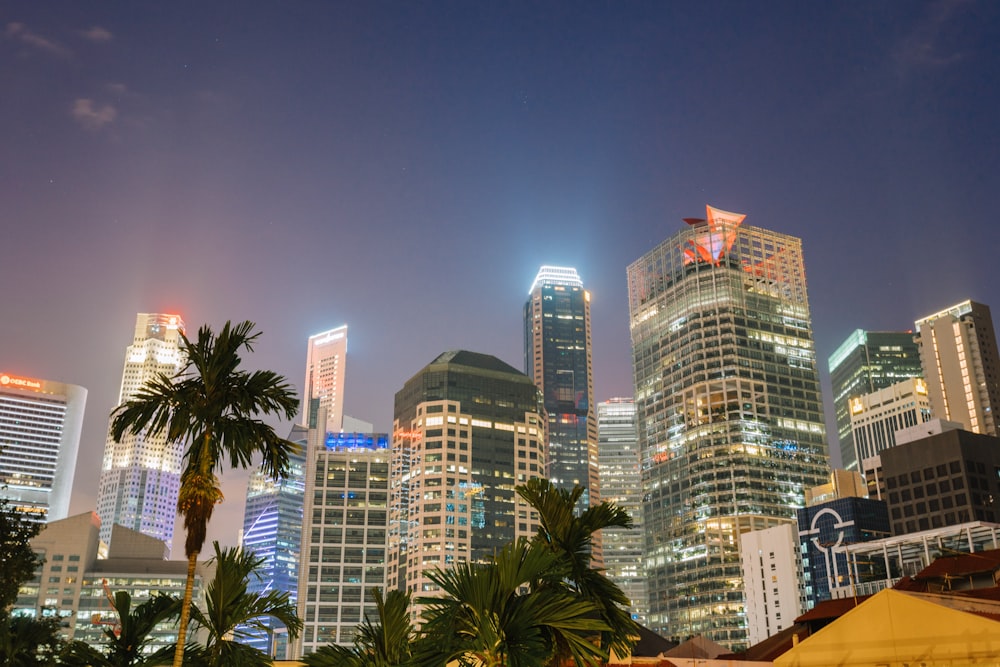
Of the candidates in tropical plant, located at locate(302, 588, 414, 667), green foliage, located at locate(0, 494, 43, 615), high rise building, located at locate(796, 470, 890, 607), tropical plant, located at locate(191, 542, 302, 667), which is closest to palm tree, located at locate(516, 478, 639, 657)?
tropical plant, located at locate(302, 588, 414, 667)

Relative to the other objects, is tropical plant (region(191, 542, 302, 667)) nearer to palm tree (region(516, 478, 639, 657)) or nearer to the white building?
palm tree (region(516, 478, 639, 657))

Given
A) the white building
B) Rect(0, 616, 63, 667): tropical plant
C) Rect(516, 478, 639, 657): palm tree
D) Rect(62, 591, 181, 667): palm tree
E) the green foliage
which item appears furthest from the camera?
the white building

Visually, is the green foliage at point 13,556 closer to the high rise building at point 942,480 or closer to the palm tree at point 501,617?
the palm tree at point 501,617

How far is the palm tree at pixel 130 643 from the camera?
18.4m

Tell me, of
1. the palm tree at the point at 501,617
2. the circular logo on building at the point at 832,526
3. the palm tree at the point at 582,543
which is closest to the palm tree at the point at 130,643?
the palm tree at the point at 501,617

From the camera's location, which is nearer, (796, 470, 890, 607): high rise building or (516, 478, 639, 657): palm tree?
(516, 478, 639, 657): palm tree

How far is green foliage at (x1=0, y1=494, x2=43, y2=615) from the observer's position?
3775cm

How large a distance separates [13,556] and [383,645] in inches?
1116

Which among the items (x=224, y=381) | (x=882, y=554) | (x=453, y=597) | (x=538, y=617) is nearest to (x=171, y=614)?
(x=224, y=381)

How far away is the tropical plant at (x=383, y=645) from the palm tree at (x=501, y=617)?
9.47ft

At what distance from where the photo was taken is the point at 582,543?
17.1 meters

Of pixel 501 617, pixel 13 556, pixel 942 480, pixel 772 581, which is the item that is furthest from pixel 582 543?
pixel 772 581

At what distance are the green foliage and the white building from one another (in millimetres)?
159527

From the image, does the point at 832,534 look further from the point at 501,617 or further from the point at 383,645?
the point at 501,617
